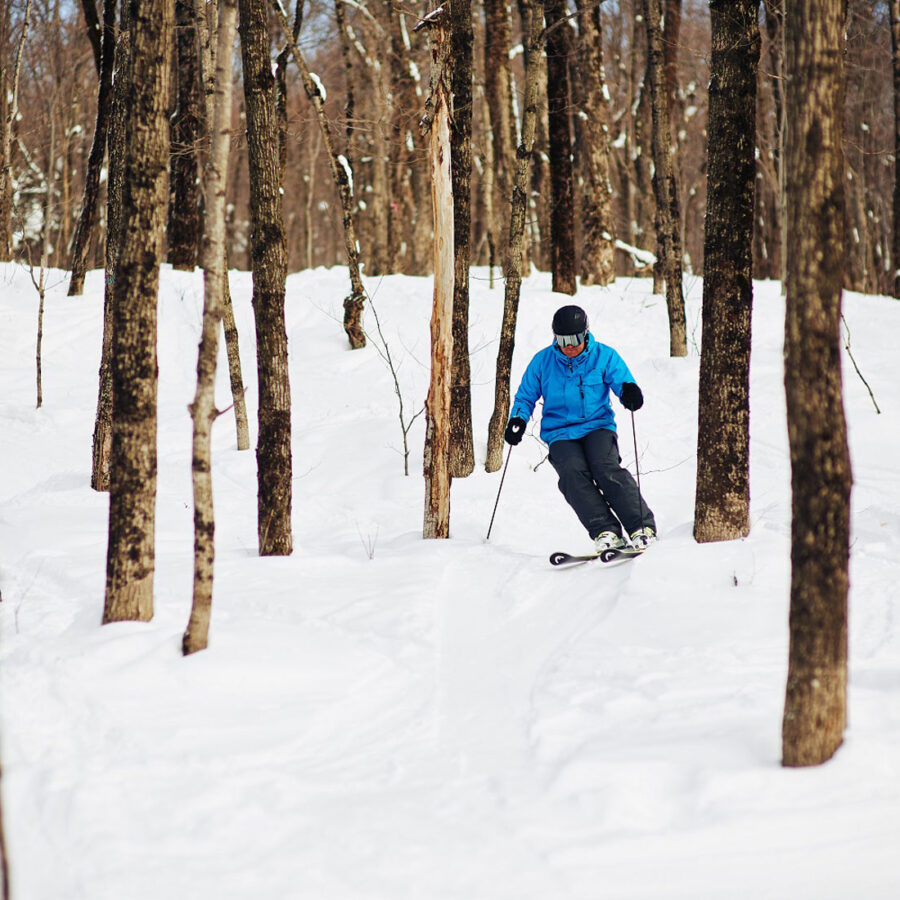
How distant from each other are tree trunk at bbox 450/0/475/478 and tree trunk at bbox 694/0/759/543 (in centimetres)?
291

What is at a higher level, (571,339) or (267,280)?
(267,280)

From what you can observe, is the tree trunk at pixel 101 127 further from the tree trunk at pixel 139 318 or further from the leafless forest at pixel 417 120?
the tree trunk at pixel 139 318

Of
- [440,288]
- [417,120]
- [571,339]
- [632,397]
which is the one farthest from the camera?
[417,120]

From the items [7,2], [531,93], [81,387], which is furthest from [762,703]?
[7,2]

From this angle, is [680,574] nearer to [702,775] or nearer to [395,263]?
[702,775]

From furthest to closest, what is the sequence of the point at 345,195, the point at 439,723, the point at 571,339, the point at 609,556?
the point at 345,195
the point at 571,339
the point at 609,556
the point at 439,723

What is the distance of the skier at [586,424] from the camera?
20.9ft

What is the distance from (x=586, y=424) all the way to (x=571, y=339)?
64 cm

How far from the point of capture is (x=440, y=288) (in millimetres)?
7184

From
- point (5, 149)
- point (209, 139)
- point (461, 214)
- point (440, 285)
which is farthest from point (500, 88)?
point (440, 285)

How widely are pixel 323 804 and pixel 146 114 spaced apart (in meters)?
3.52

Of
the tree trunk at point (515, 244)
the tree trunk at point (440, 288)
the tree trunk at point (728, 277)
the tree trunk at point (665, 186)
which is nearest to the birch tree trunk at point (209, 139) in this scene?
the tree trunk at point (440, 288)

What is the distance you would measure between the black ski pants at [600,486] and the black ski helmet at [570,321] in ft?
2.53

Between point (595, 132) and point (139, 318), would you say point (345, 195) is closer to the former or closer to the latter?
point (595, 132)
